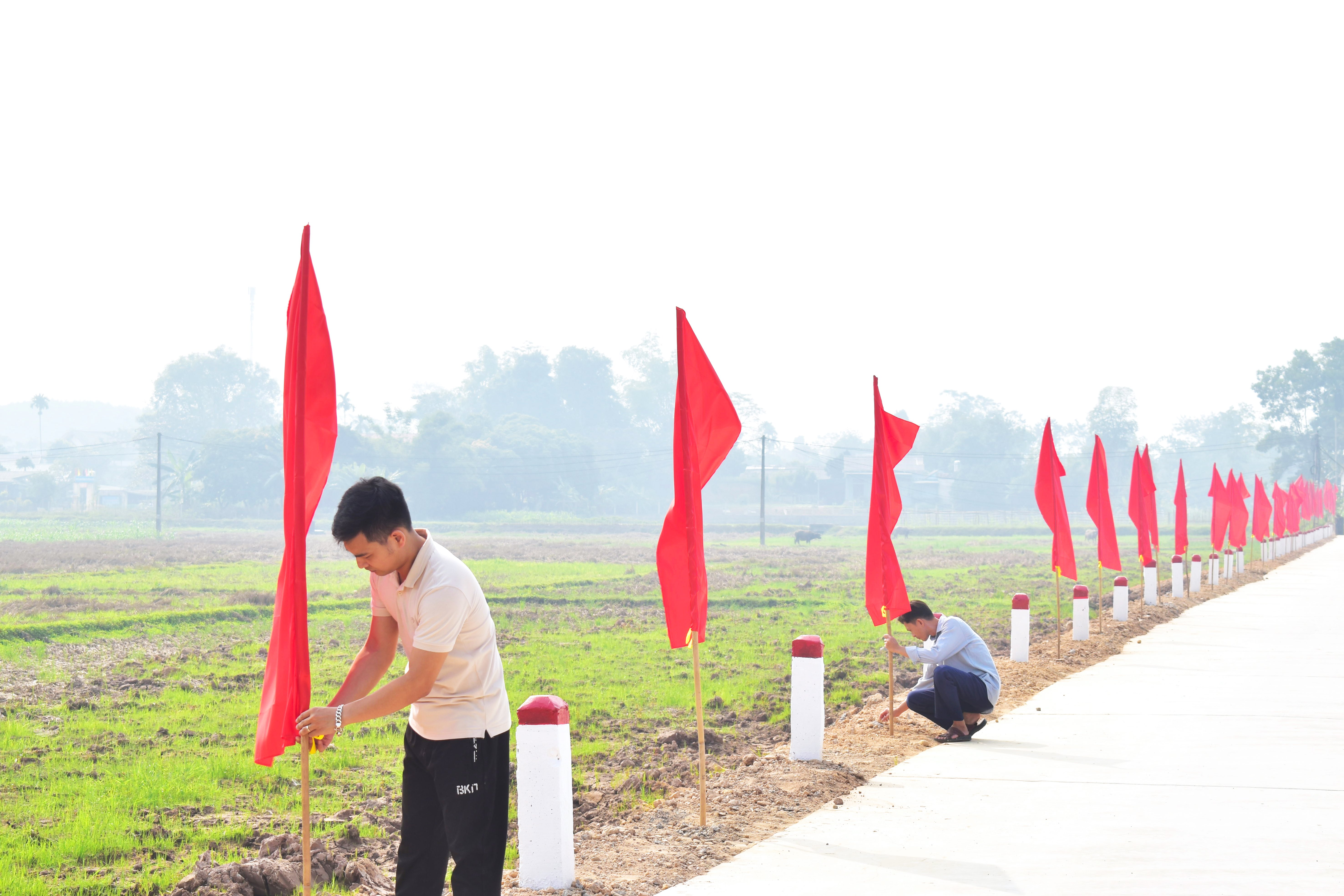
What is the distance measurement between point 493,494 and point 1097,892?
82111mm

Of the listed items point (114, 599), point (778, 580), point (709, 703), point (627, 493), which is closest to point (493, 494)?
point (627, 493)

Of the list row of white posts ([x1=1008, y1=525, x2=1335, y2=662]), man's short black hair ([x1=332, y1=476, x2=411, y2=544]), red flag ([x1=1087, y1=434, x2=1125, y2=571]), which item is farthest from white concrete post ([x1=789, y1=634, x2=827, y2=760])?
red flag ([x1=1087, y1=434, x2=1125, y2=571])

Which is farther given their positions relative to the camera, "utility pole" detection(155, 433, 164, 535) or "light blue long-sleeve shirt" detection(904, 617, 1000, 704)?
"utility pole" detection(155, 433, 164, 535)

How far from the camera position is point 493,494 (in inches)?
3371

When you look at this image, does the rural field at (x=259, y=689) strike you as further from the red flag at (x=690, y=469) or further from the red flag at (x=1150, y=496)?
the red flag at (x=1150, y=496)

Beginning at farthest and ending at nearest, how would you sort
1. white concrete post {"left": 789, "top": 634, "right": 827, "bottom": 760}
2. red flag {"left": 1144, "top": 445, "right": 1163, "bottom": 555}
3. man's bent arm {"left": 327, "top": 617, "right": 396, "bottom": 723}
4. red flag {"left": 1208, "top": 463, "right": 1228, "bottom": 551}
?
red flag {"left": 1208, "top": 463, "right": 1228, "bottom": 551} → red flag {"left": 1144, "top": 445, "right": 1163, "bottom": 555} → white concrete post {"left": 789, "top": 634, "right": 827, "bottom": 760} → man's bent arm {"left": 327, "top": 617, "right": 396, "bottom": 723}

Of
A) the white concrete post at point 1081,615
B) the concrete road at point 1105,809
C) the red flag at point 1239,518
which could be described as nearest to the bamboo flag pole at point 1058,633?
the white concrete post at point 1081,615

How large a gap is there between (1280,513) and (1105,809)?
44.3 metres

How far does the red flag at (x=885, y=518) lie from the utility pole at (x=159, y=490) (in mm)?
52597

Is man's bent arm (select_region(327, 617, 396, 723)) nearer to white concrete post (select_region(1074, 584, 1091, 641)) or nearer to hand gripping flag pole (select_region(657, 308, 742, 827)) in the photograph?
hand gripping flag pole (select_region(657, 308, 742, 827))

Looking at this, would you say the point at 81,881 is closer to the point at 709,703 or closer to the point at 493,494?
the point at 709,703

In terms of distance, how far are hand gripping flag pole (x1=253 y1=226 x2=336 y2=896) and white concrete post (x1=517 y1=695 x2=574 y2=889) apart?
1129mm

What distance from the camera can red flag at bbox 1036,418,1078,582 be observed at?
45.7 ft

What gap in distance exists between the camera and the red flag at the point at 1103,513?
17.0 m
